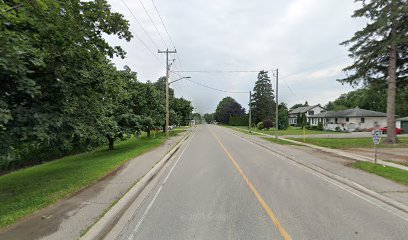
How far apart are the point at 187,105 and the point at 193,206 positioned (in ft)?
204

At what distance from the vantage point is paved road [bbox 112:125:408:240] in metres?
5.02

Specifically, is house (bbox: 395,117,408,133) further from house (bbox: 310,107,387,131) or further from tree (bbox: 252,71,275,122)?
tree (bbox: 252,71,275,122)

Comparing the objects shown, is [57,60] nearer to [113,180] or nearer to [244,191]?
[113,180]

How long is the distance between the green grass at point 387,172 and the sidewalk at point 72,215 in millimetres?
8646

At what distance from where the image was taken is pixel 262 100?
274ft

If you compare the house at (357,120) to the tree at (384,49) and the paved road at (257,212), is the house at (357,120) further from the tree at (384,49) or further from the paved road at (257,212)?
the paved road at (257,212)

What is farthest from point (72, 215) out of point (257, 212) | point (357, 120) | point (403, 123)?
point (357, 120)

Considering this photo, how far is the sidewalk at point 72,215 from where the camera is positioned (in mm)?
4793

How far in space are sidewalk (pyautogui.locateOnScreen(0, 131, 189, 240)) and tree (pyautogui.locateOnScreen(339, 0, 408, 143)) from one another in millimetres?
24194

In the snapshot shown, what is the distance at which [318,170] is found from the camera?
38.4ft

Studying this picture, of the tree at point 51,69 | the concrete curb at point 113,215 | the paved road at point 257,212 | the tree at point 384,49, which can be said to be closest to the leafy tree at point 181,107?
the tree at point 384,49

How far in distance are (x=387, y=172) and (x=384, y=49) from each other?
649 inches

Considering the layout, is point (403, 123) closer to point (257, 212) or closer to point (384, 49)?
point (384, 49)

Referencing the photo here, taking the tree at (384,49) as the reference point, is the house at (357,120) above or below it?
below
